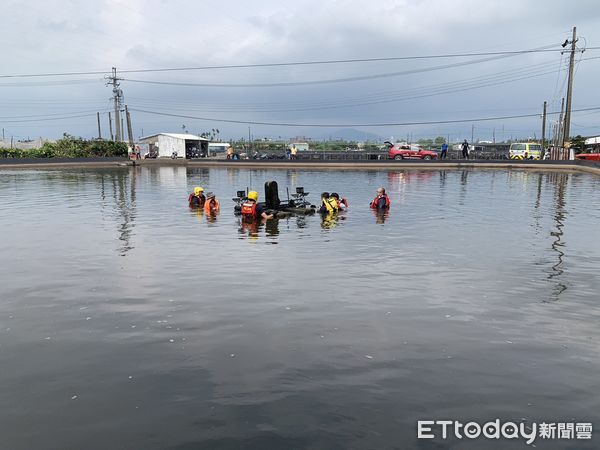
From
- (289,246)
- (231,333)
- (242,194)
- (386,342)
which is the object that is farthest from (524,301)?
(242,194)

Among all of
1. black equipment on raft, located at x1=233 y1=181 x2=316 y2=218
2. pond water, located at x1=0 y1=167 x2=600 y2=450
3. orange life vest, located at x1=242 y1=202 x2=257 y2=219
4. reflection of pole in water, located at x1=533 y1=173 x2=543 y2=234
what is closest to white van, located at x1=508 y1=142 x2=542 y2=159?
reflection of pole in water, located at x1=533 y1=173 x2=543 y2=234

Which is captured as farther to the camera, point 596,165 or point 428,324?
point 596,165

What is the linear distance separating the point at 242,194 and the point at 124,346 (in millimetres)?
12528

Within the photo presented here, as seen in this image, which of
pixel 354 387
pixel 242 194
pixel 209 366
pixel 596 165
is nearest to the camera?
pixel 354 387

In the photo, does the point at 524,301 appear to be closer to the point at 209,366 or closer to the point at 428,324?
the point at 428,324

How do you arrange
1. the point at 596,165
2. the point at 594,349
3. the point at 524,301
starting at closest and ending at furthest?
1. the point at 594,349
2. the point at 524,301
3. the point at 596,165

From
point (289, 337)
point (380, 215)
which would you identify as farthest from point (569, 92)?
point (289, 337)

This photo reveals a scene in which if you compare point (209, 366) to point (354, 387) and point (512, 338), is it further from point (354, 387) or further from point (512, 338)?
point (512, 338)

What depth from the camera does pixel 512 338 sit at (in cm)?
746

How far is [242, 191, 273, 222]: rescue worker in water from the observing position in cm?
1852

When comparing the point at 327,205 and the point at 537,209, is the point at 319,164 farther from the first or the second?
the point at 327,205

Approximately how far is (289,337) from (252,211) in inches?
447

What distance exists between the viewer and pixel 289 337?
296 inches

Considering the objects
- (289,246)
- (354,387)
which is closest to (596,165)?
(289,246)
